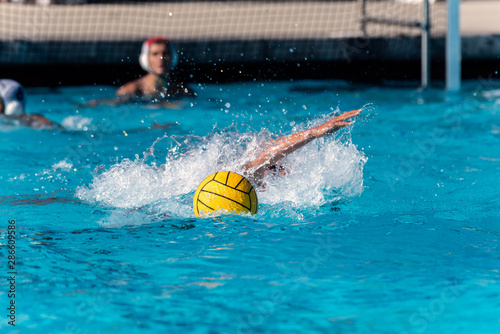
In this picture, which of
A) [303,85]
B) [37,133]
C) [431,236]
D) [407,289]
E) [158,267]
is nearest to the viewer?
[407,289]

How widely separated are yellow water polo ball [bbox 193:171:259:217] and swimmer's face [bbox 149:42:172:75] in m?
3.94

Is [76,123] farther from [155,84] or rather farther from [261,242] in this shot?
[261,242]

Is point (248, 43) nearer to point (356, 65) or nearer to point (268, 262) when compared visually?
point (356, 65)

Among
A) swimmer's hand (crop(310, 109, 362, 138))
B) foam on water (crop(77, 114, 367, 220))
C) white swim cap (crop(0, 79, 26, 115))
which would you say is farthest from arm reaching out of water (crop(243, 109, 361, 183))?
white swim cap (crop(0, 79, 26, 115))

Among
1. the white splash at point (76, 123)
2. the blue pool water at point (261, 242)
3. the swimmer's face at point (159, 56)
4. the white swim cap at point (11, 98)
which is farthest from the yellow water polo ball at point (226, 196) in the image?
the swimmer's face at point (159, 56)

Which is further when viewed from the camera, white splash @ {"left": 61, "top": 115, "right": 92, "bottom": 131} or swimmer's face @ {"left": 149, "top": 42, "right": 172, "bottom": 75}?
swimmer's face @ {"left": 149, "top": 42, "right": 172, "bottom": 75}

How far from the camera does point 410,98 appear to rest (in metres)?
7.80

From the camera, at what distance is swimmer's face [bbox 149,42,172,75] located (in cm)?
711

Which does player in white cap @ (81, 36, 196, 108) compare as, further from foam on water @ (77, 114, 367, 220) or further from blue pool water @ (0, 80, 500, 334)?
foam on water @ (77, 114, 367, 220)

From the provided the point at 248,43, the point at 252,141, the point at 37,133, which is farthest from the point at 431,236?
the point at 248,43

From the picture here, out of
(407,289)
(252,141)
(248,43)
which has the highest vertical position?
(248,43)

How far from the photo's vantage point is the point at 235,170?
156 inches

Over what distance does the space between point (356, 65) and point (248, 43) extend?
1.55m

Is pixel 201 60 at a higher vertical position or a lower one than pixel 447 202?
higher
